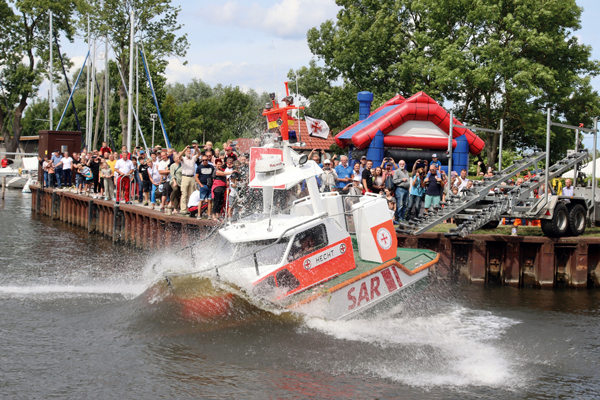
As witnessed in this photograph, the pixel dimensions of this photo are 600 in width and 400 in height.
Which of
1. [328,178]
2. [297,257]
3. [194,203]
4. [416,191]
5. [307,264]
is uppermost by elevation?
[328,178]

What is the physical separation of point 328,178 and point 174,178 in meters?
4.50

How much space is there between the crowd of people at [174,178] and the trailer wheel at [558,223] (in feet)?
22.5

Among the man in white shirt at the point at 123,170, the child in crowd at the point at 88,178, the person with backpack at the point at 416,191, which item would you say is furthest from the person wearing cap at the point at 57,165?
the person with backpack at the point at 416,191

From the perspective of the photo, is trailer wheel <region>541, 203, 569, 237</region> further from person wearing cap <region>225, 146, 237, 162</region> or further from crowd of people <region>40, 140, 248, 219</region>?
person wearing cap <region>225, 146, 237, 162</region>

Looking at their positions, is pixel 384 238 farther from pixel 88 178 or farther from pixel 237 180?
pixel 88 178

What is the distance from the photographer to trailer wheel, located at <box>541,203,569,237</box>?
45.2ft

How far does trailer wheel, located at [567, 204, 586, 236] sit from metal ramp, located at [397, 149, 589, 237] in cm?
91

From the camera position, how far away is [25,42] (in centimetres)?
4988

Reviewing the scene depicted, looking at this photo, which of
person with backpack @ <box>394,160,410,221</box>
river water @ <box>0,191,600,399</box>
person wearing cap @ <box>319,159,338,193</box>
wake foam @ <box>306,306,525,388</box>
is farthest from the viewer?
person with backpack @ <box>394,160,410,221</box>

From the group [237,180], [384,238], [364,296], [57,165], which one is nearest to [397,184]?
[237,180]

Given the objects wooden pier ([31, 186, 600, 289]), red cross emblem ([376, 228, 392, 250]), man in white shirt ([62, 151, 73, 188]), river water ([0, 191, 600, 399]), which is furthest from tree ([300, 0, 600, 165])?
red cross emblem ([376, 228, 392, 250])

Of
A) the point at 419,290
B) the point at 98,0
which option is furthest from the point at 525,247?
the point at 98,0

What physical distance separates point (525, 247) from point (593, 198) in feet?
7.76

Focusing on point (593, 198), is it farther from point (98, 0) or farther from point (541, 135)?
point (98, 0)
